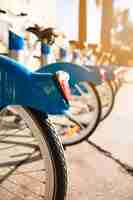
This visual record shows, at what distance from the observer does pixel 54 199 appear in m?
1.35

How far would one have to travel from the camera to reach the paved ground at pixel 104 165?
1828 mm

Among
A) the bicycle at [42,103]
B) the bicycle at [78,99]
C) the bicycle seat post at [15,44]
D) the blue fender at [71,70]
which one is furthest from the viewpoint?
the bicycle at [78,99]

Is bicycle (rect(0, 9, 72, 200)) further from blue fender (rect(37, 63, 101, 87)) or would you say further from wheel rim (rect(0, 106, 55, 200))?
blue fender (rect(37, 63, 101, 87))

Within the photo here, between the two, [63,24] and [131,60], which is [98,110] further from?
[131,60]

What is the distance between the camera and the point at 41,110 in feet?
4.41

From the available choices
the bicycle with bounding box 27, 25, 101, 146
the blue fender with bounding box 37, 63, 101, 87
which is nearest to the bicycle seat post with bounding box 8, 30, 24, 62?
the blue fender with bounding box 37, 63, 101, 87

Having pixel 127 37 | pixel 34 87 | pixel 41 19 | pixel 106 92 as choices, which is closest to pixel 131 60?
pixel 127 37

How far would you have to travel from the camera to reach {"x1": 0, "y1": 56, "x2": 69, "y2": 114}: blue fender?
4.33 ft

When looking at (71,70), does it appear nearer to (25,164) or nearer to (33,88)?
(25,164)

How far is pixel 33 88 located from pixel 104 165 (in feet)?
3.40

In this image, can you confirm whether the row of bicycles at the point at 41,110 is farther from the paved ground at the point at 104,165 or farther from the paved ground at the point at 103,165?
the paved ground at the point at 104,165

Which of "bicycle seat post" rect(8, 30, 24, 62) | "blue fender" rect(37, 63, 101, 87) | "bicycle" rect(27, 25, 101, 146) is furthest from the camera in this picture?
"bicycle" rect(27, 25, 101, 146)

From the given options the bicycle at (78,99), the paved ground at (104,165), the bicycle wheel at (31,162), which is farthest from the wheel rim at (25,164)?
the bicycle at (78,99)

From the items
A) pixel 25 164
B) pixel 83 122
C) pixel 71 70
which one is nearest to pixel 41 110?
pixel 71 70
